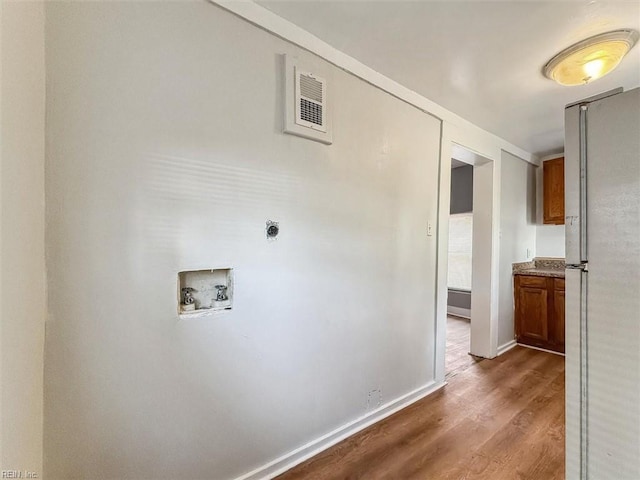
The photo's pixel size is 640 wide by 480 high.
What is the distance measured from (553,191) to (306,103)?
12.3 ft

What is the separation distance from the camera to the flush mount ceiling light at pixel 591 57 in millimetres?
1605

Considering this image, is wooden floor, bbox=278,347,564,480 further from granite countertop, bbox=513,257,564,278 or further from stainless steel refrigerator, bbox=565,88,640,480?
granite countertop, bbox=513,257,564,278

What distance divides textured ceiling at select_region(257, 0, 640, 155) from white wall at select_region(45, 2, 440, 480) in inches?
8.7

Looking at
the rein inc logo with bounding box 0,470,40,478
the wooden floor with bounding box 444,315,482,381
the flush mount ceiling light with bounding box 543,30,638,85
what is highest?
the flush mount ceiling light with bounding box 543,30,638,85

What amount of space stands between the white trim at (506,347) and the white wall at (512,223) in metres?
0.02

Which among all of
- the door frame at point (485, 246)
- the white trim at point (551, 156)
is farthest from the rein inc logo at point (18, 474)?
the white trim at point (551, 156)

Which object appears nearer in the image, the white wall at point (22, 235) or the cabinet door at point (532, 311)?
the white wall at point (22, 235)

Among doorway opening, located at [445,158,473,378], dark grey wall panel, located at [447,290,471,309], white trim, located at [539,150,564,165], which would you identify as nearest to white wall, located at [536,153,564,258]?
white trim, located at [539,150,564,165]

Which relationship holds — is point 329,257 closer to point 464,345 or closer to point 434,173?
point 434,173

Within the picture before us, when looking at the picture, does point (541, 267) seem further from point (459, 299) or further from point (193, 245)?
point (193, 245)

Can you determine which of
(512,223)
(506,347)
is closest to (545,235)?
(512,223)

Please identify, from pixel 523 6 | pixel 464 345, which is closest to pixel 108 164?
pixel 523 6

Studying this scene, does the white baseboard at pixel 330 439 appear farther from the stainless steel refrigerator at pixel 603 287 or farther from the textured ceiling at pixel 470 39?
the textured ceiling at pixel 470 39

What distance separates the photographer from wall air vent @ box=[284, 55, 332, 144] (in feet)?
5.06
